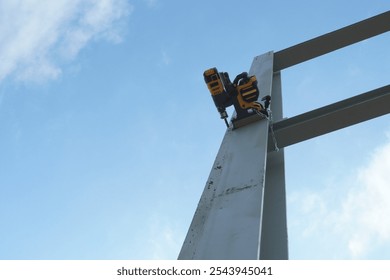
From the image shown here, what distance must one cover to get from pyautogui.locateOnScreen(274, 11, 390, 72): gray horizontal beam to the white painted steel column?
2.31 m

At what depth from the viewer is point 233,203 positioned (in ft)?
9.70

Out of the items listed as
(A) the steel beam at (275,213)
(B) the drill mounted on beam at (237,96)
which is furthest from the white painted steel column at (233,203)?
(A) the steel beam at (275,213)

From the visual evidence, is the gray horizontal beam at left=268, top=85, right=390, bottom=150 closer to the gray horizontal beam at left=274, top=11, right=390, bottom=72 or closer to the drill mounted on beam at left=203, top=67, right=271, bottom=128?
the drill mounted on beam at left=203, top=67, right=271, bottom=128

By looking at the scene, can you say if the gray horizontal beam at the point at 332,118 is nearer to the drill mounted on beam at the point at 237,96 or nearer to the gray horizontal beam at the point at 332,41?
the drill mounted on beam at the point at 237,96

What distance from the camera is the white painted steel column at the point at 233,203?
2.59 m

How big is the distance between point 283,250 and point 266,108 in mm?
1445

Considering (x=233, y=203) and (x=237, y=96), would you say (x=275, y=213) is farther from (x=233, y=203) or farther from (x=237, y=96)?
(x=237, y=96)

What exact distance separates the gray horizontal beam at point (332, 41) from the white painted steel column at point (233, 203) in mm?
2313

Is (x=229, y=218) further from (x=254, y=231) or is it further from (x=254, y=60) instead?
(x=254, y=60)

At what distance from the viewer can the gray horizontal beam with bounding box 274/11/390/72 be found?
19.7 ft

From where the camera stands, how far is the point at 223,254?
2543 millimetres

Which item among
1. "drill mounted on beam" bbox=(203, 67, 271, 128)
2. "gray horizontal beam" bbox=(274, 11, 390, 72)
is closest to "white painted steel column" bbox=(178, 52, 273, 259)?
"drill mounted on beam" bbox=(203, 67, 271, 128)

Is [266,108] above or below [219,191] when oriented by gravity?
above
